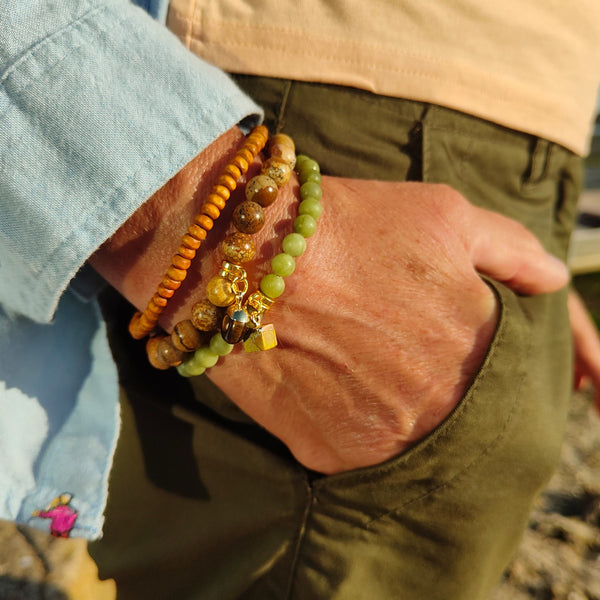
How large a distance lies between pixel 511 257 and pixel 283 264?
414mm

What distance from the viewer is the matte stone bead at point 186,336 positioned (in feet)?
2.28

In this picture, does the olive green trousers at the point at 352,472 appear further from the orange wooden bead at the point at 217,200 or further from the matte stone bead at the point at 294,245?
the orange wooden bead at the point at 217,200

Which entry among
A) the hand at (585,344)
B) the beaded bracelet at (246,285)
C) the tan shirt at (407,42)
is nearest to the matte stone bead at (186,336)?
the beaded bracelet at (246,285)

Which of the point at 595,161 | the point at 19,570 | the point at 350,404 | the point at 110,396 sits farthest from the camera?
the point at 595,161

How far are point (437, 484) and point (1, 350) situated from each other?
668 mm

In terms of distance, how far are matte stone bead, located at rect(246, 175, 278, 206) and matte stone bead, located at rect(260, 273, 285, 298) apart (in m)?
0.10

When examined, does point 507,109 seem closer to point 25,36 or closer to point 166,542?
point 25,36

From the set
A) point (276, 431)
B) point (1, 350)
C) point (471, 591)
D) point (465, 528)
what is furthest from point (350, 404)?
point (1, 350)

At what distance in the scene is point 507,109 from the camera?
2.87ft

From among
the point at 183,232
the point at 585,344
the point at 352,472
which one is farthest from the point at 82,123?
the point at 585,344

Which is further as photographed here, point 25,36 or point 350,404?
point 350,404

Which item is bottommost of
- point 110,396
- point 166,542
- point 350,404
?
point 166,542

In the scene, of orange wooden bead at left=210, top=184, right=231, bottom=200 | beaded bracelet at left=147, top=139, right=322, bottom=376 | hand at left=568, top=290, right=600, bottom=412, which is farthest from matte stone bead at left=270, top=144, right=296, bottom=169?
hand at left=568, top=290, right=600, bottom=412

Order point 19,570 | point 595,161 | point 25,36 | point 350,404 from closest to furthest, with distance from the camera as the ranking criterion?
point 25,36
point 350,404
point 19,570
point 595,161
